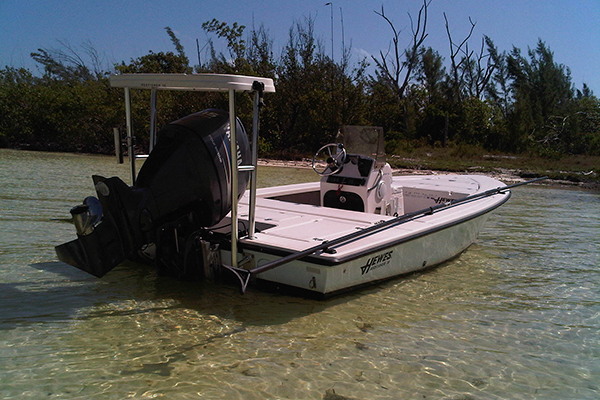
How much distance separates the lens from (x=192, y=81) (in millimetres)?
3707

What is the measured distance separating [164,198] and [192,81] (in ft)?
3.00

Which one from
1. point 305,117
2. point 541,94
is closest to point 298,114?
point 305,117

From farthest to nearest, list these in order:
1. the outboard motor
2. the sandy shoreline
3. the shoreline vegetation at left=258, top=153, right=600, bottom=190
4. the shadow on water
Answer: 1. the shoreline vegetation at left=258, top=153, right=600, bottom=190
2. the sandy shoreline
3. the shadow on water
4. the outboard motor

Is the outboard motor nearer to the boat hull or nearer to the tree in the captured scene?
the boat hull

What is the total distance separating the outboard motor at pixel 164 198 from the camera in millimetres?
3686

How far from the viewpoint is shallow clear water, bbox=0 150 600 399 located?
2953 mm

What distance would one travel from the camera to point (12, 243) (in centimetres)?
554

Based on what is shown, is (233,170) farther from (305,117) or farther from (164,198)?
(305,117)

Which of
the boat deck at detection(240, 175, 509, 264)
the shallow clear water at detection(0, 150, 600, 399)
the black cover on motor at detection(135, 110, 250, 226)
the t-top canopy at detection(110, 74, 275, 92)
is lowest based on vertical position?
the shallow clear water at detection(0, 150, 600, 399)

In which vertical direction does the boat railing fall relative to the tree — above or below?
below

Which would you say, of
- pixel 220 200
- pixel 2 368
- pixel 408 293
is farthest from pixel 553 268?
pixel 2 368

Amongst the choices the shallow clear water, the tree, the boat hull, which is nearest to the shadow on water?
the shallow clear water

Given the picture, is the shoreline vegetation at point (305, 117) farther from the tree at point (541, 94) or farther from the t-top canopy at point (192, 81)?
the t-top canopy at point (192, 81)

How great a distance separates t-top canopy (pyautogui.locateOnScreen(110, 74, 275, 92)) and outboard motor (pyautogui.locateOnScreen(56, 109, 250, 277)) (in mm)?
326
